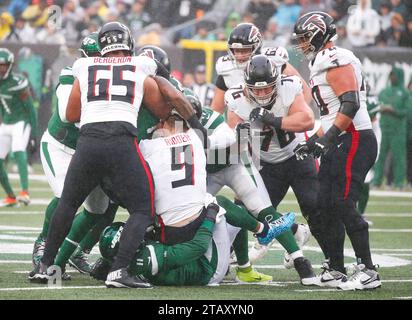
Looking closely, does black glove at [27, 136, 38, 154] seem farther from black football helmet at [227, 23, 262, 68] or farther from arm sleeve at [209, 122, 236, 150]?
arm sleeve at [209, 122, 236, 150]

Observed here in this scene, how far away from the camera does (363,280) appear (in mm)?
7012

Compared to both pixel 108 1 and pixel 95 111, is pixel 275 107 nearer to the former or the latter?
pixel 95 111

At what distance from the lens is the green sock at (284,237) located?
7.36 metres

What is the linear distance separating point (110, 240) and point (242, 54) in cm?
215

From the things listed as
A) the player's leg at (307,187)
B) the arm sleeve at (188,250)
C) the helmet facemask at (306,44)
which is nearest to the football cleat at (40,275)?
the arm sleeve at (188,250)

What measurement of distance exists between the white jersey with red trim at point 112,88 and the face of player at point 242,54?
1.62 meters

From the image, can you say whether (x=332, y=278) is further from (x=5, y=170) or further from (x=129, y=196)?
(x=5, y=170)

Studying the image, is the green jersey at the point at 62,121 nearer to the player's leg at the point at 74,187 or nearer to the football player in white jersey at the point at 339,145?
the player's leg at the point at 74,187

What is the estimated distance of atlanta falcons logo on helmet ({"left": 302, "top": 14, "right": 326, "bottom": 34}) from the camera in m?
7.33

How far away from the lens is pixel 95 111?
272 inches

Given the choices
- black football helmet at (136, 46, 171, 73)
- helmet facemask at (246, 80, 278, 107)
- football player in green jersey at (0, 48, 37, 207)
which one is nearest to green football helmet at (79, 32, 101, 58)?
black football helmet at (136, 46, 171, 73)

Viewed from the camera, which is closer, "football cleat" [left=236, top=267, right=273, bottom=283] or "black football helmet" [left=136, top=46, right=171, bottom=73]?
"football cleat" [left=236, top=267, right=273, bottom=283]

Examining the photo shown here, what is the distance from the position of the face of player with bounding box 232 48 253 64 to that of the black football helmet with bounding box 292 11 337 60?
1.08 m

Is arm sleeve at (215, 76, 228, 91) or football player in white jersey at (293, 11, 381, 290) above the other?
arm sleeve at (215, 76, 228, 91)
